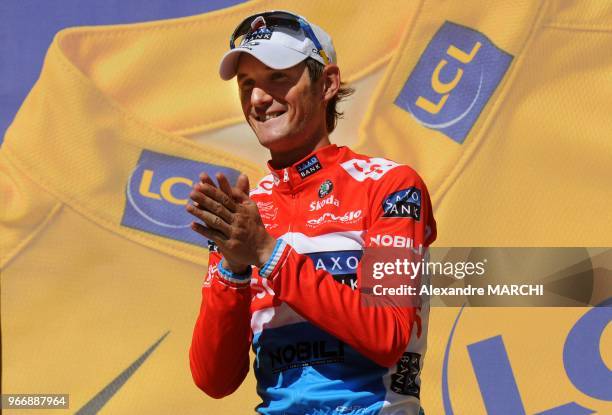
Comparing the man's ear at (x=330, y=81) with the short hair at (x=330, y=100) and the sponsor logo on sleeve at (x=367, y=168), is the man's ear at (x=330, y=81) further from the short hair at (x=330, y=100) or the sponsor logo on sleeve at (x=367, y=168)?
the sponsor logo on sleeve at (x=367, y=168)

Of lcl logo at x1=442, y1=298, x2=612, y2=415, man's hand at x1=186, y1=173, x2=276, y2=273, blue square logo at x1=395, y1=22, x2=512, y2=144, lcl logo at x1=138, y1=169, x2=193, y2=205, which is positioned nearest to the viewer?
man's hand at x1=186, y1=173, x2=276, y2=273

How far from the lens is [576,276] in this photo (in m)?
2.69

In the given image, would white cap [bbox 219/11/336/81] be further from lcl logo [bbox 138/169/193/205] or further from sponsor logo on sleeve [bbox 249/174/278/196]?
lcl logo [bbox 138/169/193/205]

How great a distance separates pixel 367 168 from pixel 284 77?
0.24 meters

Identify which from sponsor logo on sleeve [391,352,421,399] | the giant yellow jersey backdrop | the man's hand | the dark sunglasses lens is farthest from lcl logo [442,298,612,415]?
the man's hand

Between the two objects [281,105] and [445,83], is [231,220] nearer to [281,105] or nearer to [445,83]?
[281,105]

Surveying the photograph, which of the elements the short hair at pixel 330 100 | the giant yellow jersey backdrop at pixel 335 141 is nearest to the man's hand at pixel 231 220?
the short hair at pixel 330 100

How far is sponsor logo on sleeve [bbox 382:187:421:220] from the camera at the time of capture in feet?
5.26

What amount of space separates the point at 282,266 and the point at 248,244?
7 centimetres

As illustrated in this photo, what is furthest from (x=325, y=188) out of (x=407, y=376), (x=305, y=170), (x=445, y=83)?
(x=445, y=83)

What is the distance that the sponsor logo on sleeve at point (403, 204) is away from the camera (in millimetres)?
1604

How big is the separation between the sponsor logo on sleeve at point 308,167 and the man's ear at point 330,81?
15 centimetres

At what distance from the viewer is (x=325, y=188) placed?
5.57 ft

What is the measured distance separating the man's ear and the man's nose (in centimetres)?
13
